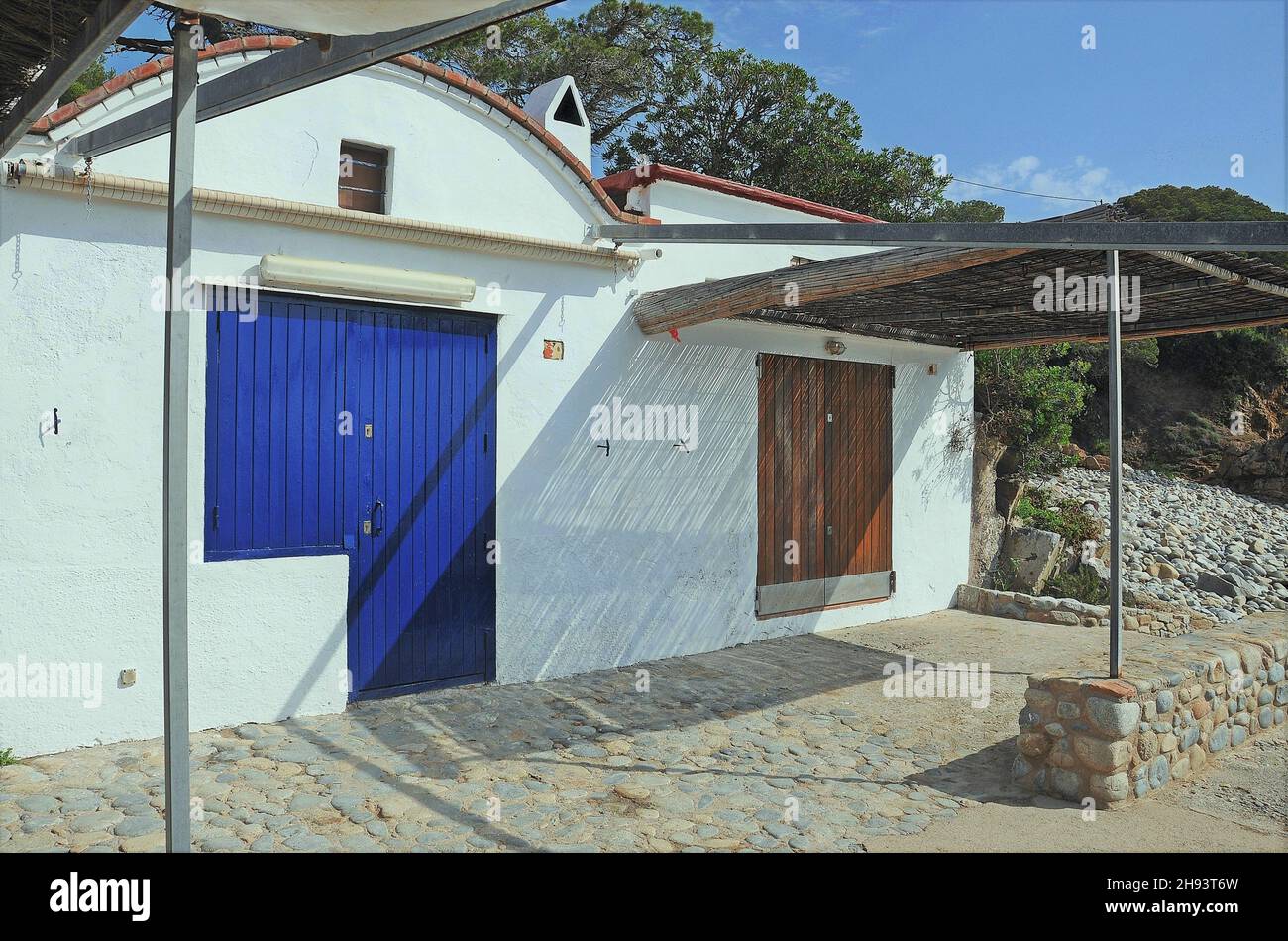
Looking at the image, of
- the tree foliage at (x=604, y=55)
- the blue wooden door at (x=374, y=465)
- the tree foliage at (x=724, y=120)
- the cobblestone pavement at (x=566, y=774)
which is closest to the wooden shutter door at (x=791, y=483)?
the cobblestone pavement at (x=566, y=774)

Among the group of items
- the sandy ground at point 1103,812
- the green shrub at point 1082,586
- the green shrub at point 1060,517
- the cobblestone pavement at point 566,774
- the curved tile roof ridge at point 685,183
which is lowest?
the sandy ground at point 1103,812

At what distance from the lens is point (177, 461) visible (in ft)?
8.31

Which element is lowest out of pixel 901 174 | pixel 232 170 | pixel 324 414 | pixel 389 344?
pixel 324 414

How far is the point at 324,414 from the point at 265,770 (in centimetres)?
216

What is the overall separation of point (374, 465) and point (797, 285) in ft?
10.0

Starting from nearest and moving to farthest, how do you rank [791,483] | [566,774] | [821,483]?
[566,774], [791,483], [821,483]

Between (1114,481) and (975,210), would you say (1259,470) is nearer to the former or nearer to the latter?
(975,210)

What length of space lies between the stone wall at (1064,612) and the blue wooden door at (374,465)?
19.6 ft

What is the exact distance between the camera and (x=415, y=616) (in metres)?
5.98

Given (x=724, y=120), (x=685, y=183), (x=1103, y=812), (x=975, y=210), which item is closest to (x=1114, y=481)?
(x=1103, y=812)

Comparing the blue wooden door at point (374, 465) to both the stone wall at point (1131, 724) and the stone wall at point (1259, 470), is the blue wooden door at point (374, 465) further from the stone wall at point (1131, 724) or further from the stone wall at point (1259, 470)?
the stone wall at point (1259, 470)

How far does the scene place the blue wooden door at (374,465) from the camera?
5305 mm
